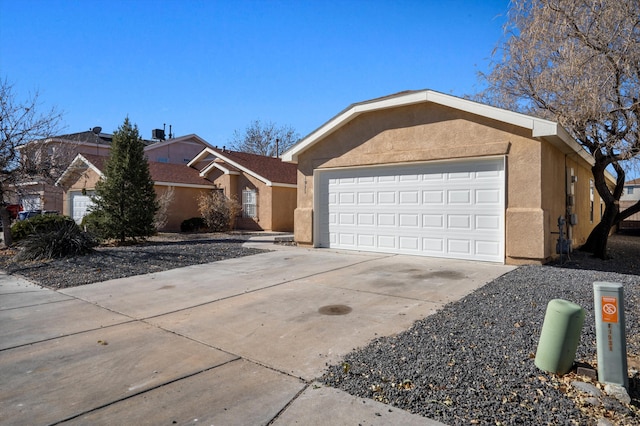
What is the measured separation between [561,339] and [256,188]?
61.7 ft

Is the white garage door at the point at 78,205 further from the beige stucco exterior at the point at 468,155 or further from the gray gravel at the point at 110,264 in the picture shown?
the beige stucco exterior at the point at 468,155

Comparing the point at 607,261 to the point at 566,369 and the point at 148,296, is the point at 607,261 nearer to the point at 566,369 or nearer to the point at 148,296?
the point at 566,369

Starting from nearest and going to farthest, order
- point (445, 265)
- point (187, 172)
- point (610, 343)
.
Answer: point (610, 343) → point (445, 265) → point (187, 172)

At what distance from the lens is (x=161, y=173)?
2227 centimetres

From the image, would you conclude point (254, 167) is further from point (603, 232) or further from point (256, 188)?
point (603, 232)

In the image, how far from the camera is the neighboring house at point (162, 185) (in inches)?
842

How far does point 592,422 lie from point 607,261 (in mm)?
9790

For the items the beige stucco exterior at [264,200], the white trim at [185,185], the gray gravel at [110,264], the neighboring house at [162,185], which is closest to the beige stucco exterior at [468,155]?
the gray gravel at [110,264]

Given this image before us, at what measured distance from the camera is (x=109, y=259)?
10625 mm

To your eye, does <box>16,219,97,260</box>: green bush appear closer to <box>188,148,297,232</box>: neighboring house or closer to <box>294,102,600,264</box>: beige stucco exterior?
<box>294,102,600,264</box>: beige stucco exterior

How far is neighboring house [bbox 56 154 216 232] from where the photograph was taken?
2138cm

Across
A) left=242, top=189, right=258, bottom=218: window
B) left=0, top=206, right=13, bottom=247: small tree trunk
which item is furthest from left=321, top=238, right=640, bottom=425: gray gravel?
left=242, top=189, right=258, bottom=218: window

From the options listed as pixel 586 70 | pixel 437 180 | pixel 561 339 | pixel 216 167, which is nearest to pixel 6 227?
pixel 216 167

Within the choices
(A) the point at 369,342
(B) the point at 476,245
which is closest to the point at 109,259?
(A) the point at 369,342
